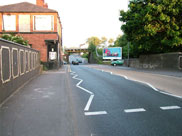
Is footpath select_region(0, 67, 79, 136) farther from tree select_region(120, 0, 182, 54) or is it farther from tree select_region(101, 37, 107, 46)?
tree select_region(101, 37, 107, 46)

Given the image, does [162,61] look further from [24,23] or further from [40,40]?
[24,23]

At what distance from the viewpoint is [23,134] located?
3.83 metres

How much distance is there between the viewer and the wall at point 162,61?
22.2 meters

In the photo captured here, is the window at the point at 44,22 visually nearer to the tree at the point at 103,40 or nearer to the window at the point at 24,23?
the window at the point at 24,23

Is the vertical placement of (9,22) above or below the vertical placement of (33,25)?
above

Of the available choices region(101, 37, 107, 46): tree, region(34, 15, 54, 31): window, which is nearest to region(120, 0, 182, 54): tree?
region(34, 15, 54, 31): window

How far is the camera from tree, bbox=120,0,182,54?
70.0ft

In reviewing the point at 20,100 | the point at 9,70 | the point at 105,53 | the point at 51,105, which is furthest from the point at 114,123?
the point at 105,53

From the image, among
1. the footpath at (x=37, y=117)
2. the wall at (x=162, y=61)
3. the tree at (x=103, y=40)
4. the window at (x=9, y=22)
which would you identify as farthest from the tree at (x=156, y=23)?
the tree at (x=103, y=40)

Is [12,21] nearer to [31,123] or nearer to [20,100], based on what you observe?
[20,100]

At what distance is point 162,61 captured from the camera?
2577cm

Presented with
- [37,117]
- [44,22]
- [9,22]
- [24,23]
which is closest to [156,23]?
[44,22]

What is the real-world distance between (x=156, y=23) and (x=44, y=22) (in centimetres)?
1750

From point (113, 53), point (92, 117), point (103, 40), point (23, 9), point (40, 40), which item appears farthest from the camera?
point (103, 40)
